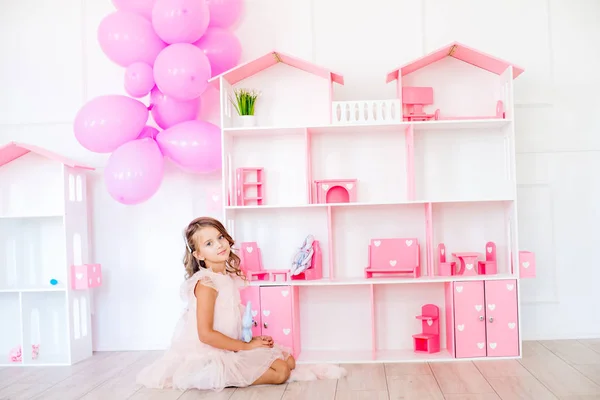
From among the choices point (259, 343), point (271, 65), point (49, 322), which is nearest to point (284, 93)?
point (271, 65)

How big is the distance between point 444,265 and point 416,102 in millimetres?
931

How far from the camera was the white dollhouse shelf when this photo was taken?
3920 millimetres

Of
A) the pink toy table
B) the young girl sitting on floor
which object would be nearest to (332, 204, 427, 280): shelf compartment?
the pink toy table

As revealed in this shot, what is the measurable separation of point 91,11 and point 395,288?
2514mm

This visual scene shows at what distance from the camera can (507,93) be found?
381 cm

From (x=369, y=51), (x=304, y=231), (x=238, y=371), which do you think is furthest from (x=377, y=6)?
(x=238, y=371)

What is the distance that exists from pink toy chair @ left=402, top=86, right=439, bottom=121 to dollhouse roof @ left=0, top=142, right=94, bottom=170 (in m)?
1.91

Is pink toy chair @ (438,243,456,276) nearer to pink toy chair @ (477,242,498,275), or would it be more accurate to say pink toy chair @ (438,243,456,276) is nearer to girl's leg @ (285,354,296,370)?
pink toy chair @ (477,242,498,275)

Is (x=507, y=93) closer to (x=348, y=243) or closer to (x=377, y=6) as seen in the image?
(x=377, y=6)

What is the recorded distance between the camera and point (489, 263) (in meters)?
3.81

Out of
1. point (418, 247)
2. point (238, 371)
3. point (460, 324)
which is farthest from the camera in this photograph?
point (418, 247)

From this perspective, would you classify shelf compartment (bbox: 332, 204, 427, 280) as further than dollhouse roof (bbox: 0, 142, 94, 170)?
Yes

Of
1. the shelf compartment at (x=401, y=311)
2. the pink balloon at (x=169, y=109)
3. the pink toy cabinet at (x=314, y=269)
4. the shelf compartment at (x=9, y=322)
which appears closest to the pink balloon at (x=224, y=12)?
the pink balloon at (x=169, y=109)

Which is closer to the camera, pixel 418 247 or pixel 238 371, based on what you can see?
pixel 238 371
